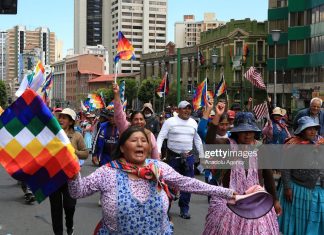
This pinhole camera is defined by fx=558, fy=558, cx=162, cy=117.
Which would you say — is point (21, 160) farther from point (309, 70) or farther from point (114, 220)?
point (309, 70)

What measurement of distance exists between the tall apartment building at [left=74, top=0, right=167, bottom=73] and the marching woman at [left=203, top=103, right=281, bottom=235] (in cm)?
15130

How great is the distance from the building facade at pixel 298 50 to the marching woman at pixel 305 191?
1557 inches

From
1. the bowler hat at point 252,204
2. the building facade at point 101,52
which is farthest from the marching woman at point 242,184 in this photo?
the building facade at point 101,52

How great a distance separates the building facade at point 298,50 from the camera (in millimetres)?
47938

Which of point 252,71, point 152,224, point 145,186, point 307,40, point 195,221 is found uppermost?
point 307,40

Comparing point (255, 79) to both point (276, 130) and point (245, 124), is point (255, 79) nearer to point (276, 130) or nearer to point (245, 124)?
point (276, 130)

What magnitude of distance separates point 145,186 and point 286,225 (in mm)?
2876

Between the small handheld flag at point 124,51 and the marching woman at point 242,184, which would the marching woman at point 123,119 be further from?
the small handheld flag at point 124,51

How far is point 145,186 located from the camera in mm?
3793

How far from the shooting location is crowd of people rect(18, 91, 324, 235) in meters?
3.76

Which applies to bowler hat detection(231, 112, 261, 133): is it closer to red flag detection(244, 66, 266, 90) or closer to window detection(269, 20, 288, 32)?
red flag detection(244, 66, 266, 90)

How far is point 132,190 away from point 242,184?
5.11ft

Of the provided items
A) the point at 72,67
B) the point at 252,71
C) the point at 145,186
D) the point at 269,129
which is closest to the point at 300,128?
the point at 145,186

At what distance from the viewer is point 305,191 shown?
594 cm
